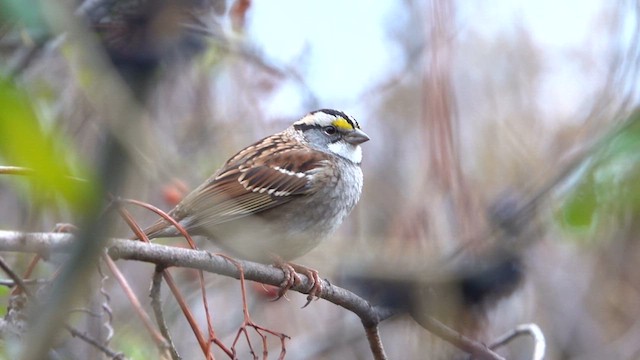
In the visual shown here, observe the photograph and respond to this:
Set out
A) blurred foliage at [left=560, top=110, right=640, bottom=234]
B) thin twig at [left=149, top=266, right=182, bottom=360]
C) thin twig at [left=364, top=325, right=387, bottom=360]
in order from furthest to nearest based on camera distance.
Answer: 1. thin twig at [left=364, top=325, right=387, bottom=360]
2. thin twig at [left=149, top=266, right=182, bottom=360]
3. blurred foliage at [left=560, top=110, right=640, bottom=234]

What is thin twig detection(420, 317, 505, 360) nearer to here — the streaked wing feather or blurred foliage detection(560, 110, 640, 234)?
blurred foliage detection(560, 110, 640, 234)

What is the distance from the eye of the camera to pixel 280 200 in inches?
162

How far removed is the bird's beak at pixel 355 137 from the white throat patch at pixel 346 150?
0.08ft

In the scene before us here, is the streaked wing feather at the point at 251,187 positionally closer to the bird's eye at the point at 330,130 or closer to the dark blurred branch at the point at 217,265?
the bird's eye at the point at 330,130

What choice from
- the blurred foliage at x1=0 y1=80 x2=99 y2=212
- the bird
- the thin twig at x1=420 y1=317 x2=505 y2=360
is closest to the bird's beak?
the bird

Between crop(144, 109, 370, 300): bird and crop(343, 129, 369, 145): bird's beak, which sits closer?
crop(144, 109, 370, 300): bird

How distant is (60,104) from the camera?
4.46 metres

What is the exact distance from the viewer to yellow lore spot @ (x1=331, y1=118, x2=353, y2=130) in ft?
15.4

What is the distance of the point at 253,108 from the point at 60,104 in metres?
1.28

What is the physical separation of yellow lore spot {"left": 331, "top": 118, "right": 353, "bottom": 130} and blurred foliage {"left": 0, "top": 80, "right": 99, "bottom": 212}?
12.3ft

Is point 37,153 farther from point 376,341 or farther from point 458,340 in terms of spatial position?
point 376,341

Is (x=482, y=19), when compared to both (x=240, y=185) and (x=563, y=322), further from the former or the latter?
(x=240, y=185)

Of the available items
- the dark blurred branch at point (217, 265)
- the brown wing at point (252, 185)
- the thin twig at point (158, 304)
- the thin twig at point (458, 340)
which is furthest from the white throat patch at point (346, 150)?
the thin twig at point (158, 304)

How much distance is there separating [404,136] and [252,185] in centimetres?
394
